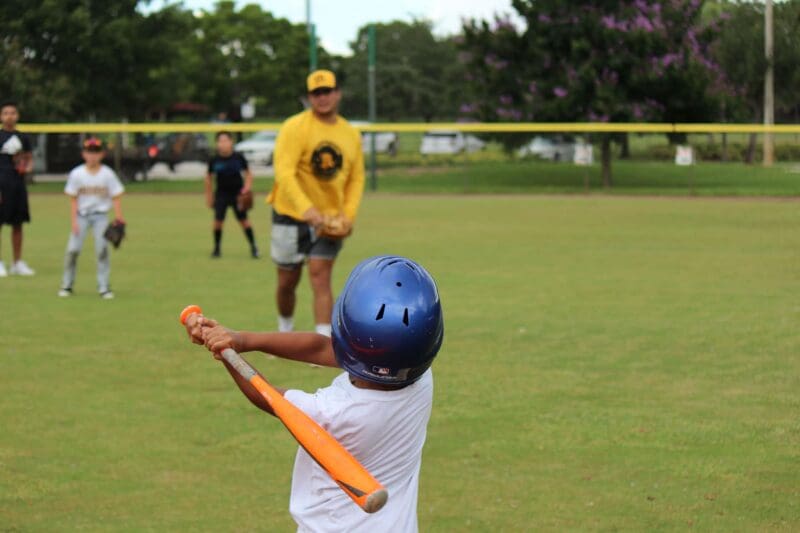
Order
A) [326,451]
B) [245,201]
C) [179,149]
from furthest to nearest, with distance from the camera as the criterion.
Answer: [179,149]
[245,201]
[326,451]

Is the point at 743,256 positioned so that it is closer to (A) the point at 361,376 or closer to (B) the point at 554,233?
(B) the point at 554,233

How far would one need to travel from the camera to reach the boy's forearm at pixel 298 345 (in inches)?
149

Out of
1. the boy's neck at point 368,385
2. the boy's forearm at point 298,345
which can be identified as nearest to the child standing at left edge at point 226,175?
the boy's forearm at point 298,345

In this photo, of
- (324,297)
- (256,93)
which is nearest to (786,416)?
(324,297)

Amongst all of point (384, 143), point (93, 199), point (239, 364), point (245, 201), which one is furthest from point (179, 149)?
point (239, 364)

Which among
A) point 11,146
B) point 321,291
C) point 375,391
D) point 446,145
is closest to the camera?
point 375,391

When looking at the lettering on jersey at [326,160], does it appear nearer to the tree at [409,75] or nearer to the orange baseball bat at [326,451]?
the orange baseball bat at [326,451]

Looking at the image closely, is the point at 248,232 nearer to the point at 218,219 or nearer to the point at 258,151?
the point at 218,219

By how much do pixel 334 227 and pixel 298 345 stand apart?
5.78 meters

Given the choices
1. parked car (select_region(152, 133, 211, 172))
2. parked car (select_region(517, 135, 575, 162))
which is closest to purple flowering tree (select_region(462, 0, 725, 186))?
parked car (select_region(517, 135, 575, 162))

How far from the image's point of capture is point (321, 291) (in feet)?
31.7

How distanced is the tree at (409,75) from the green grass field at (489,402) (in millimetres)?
68502

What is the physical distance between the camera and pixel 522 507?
605 cm

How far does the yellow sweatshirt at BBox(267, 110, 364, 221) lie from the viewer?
9.71 m
